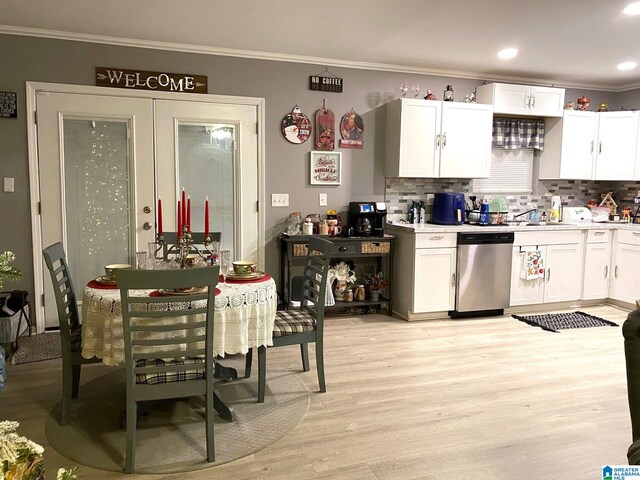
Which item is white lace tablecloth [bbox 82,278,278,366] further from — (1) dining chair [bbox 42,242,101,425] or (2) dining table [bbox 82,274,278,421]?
(1) dining chair [bbox 42,242,101,425]

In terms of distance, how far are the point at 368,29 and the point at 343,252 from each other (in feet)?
6.50

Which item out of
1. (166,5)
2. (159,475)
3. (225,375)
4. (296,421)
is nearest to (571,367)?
(296,421)

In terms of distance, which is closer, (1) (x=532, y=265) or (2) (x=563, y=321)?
(2) (x=563, y=321)

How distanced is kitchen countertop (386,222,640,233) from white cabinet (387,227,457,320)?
47 mm

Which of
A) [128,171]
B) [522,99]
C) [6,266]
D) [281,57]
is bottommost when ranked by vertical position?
[6,266]

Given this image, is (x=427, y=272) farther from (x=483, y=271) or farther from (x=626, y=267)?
(x=626, y=267)

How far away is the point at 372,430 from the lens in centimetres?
268

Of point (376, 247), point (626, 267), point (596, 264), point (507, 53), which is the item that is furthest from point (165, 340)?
point (626, 267)

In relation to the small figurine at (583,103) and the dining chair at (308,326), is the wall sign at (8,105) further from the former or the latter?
the small figurine at (583,103)

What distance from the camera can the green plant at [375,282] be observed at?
16.5ft

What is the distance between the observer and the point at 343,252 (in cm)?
476

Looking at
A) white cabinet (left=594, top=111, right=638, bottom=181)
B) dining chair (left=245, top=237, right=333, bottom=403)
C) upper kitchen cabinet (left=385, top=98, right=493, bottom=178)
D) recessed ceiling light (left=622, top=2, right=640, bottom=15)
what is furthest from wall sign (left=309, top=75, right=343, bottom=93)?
white cabinet (left=594, top=111, right=638, bottom=181)

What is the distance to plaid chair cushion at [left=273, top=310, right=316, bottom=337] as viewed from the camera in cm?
294

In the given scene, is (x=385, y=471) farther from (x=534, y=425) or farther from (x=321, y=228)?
(x=321, y=228)
